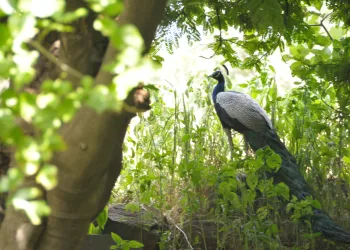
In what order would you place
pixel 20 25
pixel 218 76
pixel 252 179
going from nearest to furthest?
pixel 20 25 < pixel 252 179 < pixel 218 76

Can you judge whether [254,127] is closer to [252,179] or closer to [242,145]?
[242,145]

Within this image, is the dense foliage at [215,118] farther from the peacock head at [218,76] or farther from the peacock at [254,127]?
the peacock head at [218,76]

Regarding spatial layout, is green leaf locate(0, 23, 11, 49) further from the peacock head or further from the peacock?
the peacock head

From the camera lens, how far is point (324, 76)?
4.23 m

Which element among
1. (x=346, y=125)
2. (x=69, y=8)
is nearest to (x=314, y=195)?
(x=346, y=125)

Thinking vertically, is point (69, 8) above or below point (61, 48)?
above

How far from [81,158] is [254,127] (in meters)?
5.17

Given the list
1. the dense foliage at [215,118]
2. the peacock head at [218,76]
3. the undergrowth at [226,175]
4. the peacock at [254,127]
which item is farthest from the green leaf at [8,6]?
the peacock head at [218,76]

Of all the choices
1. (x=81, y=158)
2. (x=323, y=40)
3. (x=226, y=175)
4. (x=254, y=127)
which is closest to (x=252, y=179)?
(x=226, y=175)

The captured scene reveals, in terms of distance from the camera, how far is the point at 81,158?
1.84m

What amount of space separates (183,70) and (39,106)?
9669 millimetres

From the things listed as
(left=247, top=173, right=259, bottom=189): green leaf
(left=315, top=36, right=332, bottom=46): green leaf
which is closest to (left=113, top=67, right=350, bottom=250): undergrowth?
(left=247, top=173, right=259, bottom=189): green leaf

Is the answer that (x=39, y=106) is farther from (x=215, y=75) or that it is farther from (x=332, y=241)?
(x=215, y=75)

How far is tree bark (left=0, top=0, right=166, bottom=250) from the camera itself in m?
1.81
